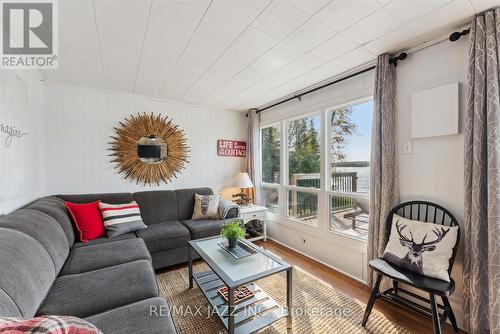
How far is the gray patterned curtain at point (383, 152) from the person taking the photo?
6.62ft

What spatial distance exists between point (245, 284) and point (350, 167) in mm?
1830

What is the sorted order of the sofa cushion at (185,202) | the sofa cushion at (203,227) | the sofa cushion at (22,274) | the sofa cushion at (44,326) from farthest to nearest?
the sofa cushion at (185,202), the sofa cushion at (203,227), the sofa cushion at (22,274), the sofa cushion at (44,326)

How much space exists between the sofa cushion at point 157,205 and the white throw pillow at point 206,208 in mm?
313

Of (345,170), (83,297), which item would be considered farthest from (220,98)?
(83,297)

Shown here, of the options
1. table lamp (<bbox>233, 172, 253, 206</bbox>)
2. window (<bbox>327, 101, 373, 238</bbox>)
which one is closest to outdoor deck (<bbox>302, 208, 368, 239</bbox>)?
window (<bbox>327, 101, 373, 238</bbox>)

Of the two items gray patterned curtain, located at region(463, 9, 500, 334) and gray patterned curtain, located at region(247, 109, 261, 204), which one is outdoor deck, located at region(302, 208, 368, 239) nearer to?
gray patterned curtain, located at region(463, 9, 500, 334)

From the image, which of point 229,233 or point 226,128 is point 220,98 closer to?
point 226,128

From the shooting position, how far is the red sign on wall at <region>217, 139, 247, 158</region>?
12.8ft

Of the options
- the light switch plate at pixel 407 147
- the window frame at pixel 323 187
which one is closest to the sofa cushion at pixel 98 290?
the window frame at pixel 323 187

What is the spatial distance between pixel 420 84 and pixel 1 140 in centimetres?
347

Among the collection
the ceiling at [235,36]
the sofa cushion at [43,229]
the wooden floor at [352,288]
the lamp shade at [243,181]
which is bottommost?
the wooden floor at [352,288]

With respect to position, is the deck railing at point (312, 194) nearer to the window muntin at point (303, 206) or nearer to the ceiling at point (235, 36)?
the window muntin at point (303, 206)

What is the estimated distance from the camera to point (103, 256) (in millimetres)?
1849

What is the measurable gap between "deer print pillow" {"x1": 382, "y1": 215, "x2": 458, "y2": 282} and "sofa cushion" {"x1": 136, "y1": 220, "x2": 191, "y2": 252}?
2.11 metres
